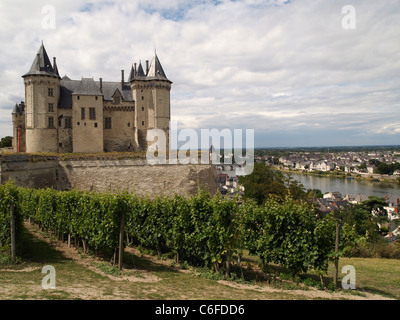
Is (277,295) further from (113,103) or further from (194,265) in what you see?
(113,103)

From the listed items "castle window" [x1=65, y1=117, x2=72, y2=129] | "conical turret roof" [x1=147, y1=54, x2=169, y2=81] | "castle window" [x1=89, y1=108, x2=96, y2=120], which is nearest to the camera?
"castle window" [x1=65, y1=117, x2=72, y2=129]

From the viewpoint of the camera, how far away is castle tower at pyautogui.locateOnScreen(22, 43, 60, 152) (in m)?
31.9

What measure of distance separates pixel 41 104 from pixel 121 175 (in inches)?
494

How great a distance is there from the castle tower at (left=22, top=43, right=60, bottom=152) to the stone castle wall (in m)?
4.93

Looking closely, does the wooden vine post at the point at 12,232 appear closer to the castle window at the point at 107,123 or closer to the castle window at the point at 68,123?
the castle window at the point at 68,123

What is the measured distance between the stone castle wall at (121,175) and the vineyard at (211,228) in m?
15.6

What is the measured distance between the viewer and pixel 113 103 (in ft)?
118

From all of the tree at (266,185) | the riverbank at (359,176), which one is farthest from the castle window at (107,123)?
the riverbank at (359,176)

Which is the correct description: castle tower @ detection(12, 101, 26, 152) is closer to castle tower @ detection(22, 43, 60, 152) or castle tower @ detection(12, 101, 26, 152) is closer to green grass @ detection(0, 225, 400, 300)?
castle tower @ detection(22, 43, 60, 152)

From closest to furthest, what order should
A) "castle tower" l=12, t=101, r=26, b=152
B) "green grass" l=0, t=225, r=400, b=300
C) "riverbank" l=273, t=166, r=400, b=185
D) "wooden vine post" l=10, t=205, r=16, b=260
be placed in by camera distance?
"green grass" l=0, t=225, r=400, b=300, "wooden vine post" l=10, t=205, r=16, b=260, "castle tower" l=12, t=101, r=26, b=152, "riverbank" l=273, t=166, r=400, b=185

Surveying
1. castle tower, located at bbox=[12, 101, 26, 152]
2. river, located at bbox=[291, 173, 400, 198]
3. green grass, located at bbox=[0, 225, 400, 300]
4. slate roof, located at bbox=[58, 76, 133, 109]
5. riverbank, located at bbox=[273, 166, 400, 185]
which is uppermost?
slate roof, located at bbox=[58, 76, 133, 109]

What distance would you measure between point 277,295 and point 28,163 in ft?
85.4

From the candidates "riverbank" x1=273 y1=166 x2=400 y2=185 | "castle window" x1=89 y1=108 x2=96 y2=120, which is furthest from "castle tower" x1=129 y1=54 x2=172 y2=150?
"riverbank" x1=273 y1=166 x2=400 y2=185
